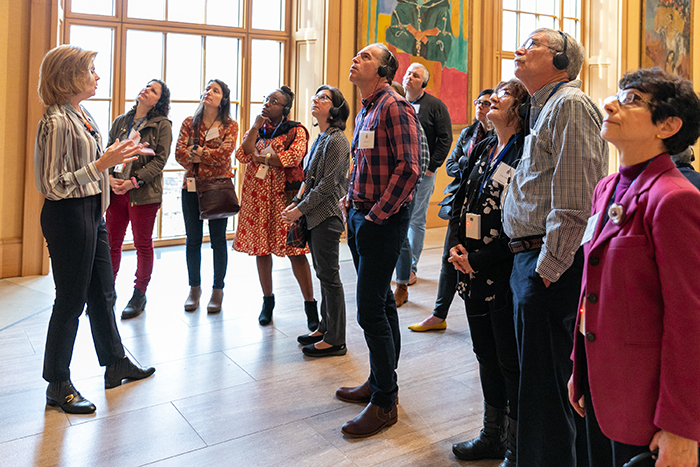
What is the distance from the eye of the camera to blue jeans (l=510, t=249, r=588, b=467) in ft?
5.86

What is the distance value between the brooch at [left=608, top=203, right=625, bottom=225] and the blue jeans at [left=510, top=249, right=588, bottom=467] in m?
0.49

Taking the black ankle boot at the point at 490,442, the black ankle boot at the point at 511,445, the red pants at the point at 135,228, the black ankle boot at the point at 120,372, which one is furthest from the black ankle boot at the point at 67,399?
the black ankle boot at the point at 511,445

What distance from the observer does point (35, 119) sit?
516 centimetres

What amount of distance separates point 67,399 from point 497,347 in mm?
1970

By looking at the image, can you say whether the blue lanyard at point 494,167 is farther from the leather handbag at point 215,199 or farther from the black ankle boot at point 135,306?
the black ankle boot at point 135,306

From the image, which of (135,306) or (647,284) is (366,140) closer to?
(647,284)

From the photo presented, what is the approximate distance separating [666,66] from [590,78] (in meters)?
1.74

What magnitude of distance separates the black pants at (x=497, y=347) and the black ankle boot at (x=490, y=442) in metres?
0.05

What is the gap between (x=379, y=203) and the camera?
7.89 feet

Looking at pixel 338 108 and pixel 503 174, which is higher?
pixel 338 108

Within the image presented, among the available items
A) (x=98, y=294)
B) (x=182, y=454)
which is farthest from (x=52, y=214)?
(x=182, y=454)

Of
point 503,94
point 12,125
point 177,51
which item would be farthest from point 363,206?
point 177,51

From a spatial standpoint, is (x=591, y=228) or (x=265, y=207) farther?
(x=265, y=207)

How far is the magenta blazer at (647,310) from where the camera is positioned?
116cm
